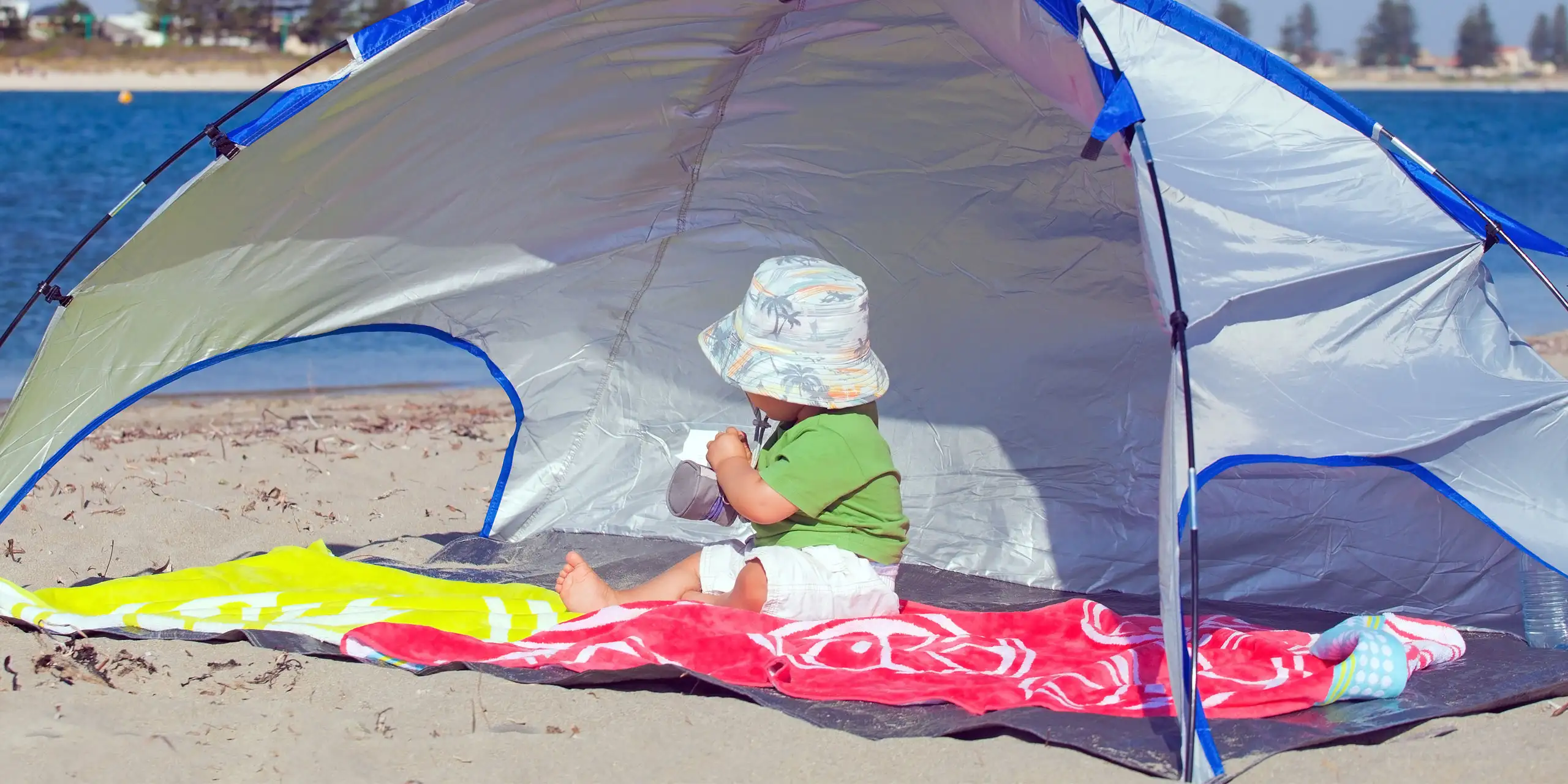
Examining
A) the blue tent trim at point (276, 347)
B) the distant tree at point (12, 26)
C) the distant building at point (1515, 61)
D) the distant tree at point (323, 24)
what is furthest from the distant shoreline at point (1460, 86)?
the blue tent trim at point (276, 347)

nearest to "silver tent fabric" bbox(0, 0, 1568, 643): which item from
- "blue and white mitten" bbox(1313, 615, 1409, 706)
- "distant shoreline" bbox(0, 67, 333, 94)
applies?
"blue and white mitten" bbox(1313, 615, 1409, 706)

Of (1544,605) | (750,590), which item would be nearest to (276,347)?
(750,590)

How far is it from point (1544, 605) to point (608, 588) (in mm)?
1832

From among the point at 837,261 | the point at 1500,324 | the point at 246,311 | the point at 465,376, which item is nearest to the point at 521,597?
the point at 246,311

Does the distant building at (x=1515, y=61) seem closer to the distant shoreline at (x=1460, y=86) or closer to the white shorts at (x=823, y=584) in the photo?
the distant shoreline at (x=1460, y=86)

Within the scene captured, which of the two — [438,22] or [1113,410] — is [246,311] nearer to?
[438,22]

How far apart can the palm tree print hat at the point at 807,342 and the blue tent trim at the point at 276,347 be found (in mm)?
873

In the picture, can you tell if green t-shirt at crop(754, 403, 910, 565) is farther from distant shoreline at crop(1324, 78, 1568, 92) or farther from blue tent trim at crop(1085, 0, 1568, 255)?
distant shoreline at crop(1324, 78, 1568, 92)

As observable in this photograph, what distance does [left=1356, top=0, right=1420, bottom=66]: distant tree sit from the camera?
81938 mm

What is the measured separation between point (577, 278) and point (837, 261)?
A: 0.66 meters

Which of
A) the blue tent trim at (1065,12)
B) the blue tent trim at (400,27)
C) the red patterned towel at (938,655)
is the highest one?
the blue tent trim at (400,27)

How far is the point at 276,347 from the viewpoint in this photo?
324 cm

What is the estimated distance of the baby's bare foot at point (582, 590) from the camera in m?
3.12

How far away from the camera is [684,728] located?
8.17 ft
